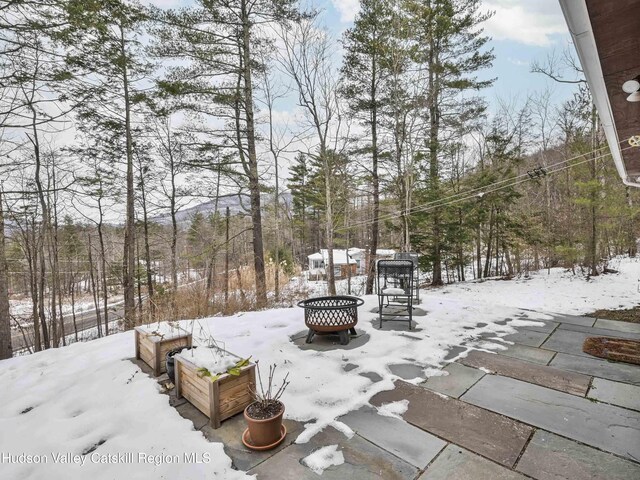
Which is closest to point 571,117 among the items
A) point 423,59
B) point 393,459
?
point 423,59

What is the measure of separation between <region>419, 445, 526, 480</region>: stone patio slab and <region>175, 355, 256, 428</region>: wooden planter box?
4.58ft

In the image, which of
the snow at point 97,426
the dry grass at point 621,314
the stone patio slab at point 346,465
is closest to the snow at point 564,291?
the dry grass at point 621,314

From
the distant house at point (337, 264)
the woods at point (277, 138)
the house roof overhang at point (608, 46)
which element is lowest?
the distant house at point (337, 264)

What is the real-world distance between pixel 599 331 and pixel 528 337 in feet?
3.62

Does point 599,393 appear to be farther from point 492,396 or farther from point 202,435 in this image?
point 202,435

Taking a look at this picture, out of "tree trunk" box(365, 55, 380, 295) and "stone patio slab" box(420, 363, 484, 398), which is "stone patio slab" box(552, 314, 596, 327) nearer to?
"stone patio slab" box(420, 363, 484, 398)

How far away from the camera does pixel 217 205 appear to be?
1241cm

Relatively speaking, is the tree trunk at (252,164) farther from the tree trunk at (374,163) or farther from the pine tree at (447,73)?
the pine tree at (447,73)

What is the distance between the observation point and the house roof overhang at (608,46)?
1.06m

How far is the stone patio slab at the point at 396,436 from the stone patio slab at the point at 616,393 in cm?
161

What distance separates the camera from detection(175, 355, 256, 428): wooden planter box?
215 cm

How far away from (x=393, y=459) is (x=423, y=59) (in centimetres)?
956

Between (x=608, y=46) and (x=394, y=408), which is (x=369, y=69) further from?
(x=394, y=408)

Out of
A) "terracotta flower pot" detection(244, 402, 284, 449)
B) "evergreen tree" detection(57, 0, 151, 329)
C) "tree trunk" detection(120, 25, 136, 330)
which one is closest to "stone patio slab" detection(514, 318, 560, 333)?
"terracotta flower pot" detection(244, 402, 284, 449)
